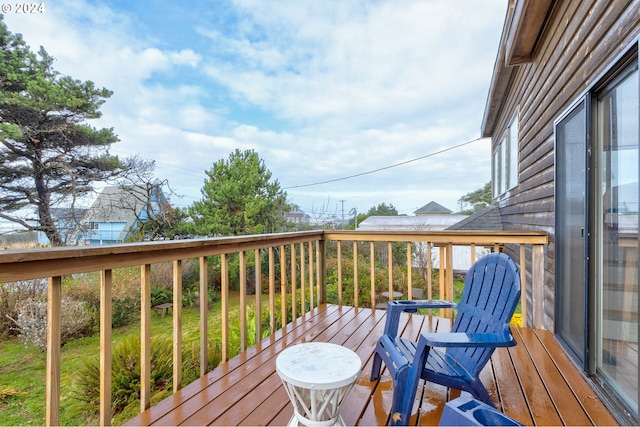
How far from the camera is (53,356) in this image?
1259mm

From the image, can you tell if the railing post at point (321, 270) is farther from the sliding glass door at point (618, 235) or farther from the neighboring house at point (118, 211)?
the neighboring house at point (118, 211)

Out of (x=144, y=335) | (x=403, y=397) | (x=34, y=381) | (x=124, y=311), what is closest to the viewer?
(x=403, y=397)

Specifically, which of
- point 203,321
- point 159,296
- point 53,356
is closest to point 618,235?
point 203,321

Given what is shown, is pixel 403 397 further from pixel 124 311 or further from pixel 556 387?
pixel 124 311

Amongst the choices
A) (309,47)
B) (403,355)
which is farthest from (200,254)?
(309,47)

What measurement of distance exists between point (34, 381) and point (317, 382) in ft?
15.0

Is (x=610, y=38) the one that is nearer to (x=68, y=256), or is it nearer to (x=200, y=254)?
(x=200, y=254)

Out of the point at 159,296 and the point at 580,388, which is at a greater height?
the point at 580,388

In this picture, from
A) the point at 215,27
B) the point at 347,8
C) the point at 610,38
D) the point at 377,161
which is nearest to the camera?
the point at 610,38

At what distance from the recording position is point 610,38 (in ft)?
5.91

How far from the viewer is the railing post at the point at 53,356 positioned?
125 centimetres

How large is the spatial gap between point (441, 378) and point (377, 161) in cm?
1644

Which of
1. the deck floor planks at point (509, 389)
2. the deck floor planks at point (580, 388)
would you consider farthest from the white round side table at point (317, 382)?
the deck floor planks at point (580, 388)

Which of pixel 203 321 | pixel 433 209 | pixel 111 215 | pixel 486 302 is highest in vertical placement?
pixel 433 209
